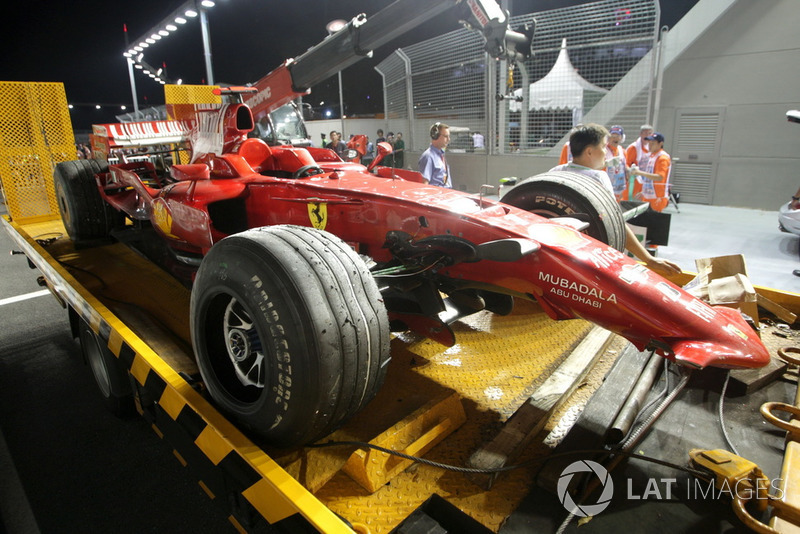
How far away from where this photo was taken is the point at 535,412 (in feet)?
6.66

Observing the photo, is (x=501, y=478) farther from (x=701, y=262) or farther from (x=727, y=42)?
(x=727, y=42)

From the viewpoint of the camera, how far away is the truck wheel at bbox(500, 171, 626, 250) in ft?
10.2

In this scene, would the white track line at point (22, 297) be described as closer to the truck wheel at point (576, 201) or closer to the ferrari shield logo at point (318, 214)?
the ferrari shield logo at point (318, 214)

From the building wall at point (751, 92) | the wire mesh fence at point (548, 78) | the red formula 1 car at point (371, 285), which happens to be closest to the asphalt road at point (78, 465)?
the red formula 1 car at point (371, 285)

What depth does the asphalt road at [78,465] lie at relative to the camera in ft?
8.06

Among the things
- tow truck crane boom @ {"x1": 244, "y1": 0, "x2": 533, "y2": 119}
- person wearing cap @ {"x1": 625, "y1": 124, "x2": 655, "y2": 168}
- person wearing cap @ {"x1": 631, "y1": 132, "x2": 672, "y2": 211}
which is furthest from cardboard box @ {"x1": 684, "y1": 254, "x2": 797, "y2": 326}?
person wearing cap @ {"x1": 625, "y1": 124, "x2": 655, "y2": 168}

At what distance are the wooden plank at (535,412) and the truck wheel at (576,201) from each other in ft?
2.79

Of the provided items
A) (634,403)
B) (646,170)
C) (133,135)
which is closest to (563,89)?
(646,170)

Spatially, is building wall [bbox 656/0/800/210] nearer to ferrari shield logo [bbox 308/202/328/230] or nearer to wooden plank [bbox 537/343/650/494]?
wooden plank [bbox 537/343/650/494]

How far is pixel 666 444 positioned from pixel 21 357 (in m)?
4.98

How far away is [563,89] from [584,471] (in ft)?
31.5

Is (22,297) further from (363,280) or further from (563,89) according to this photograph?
(563,89)

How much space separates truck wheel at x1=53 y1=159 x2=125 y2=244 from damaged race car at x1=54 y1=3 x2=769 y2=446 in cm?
189

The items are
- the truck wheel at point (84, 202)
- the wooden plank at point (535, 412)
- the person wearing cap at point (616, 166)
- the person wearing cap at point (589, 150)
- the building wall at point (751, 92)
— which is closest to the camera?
the wooden plank at point (535, 412)
